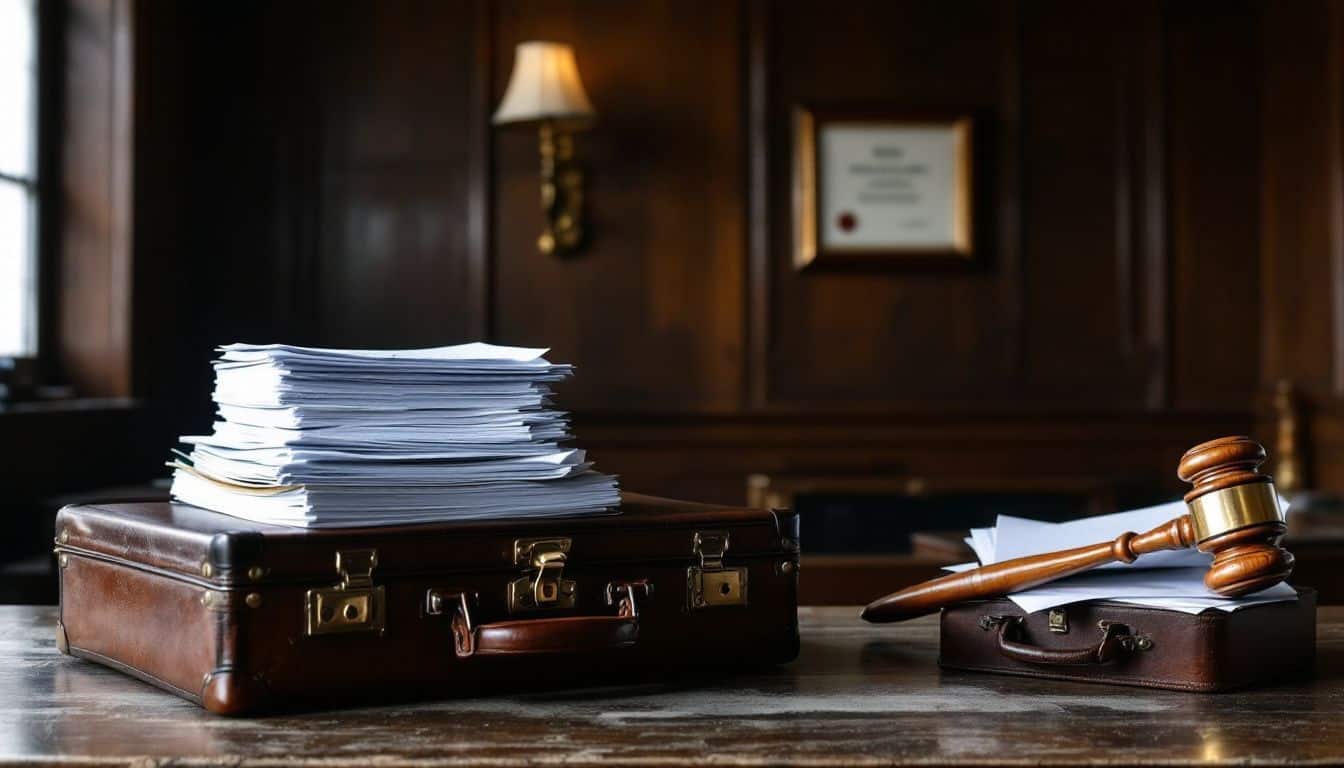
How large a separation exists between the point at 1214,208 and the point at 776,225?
1.53m

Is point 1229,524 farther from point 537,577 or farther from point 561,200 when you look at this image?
point 561,200

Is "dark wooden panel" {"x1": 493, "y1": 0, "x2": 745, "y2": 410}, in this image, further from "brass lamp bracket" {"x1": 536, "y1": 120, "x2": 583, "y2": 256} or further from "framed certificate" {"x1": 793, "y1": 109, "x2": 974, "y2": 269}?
"framed certificate" {"x1": 793, "y1": 109, "x2": 974, "y2": 269}

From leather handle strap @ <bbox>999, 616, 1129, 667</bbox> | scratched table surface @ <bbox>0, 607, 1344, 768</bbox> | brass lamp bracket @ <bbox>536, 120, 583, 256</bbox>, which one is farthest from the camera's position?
brass lamp bracket @ <bbox>536, 120, 583, 256</bbox>

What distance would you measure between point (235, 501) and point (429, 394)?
192mm

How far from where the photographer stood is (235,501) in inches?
50.1

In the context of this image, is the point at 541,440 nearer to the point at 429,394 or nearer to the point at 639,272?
the point at 429,394

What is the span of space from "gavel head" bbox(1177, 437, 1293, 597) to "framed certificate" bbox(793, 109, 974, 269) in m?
3.94

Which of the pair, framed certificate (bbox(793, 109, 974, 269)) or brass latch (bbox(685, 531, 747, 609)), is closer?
brass latch (bbox(685, 531, 747, 609))

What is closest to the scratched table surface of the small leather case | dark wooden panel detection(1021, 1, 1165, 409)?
the small leather case

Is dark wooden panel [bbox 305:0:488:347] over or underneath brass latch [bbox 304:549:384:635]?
over

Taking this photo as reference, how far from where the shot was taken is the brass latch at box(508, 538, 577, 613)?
1.22m

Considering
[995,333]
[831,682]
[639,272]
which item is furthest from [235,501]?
[995,333]

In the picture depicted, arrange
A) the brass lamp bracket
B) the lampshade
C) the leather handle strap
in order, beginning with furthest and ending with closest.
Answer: the brass lamp bracket < the lampshade < the leather handle strap

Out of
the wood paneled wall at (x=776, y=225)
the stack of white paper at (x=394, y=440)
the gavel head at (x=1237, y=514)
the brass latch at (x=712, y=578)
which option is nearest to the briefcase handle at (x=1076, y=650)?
the gavel head at (x=1237, y=514)
